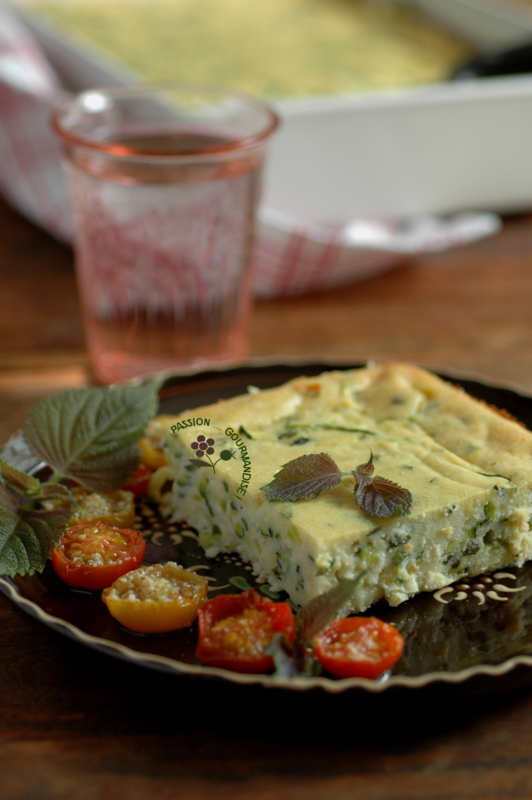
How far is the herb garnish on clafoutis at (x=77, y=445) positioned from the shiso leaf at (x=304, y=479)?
0.46 metres

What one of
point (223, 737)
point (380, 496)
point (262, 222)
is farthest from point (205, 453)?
point (262, 222)

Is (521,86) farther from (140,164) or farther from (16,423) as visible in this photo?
(16,423)

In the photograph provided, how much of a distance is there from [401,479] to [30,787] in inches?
39.8

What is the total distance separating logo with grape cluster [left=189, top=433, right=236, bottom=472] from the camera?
7.48 ft

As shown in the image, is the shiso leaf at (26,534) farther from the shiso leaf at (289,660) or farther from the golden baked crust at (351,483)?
the shiso leaf at (289,660)

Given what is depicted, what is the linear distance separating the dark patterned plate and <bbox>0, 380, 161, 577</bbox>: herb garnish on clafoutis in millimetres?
139

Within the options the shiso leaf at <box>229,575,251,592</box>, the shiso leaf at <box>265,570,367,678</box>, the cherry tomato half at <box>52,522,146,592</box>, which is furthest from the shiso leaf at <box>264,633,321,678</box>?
the cherry tomato half at <box>52,522,146,592</box>

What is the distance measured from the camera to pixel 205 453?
7.59 ft

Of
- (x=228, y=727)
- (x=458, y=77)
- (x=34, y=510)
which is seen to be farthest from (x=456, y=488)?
(x=458, y=77)

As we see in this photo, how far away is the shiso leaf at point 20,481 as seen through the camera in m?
2.26

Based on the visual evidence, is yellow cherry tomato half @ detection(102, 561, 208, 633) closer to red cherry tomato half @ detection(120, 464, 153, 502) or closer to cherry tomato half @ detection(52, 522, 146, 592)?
cherry tomato half @ detection(52, 522, 146, 592)

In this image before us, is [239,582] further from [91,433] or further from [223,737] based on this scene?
[91,433]

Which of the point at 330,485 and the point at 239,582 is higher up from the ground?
the point at 330,485

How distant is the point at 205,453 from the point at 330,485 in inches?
14.1
